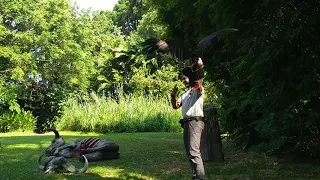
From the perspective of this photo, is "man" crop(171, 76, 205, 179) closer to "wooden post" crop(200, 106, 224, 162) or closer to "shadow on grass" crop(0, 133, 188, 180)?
"shadow on grass" crop(0, 133, 188, 180)

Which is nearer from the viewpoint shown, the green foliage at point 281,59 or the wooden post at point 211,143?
the green foliage at point 281,59

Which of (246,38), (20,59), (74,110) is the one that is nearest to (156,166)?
(246,38)

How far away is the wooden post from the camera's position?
25.3 feet

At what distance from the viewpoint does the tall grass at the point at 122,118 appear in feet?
59.1

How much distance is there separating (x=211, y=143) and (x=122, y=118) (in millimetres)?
11150

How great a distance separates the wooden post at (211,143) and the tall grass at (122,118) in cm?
1024

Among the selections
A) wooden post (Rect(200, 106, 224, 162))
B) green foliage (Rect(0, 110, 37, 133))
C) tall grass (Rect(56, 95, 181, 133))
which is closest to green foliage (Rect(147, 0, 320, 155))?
wooden post (Rect(200, 106, 224, 162))

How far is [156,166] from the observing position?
7.35 metres

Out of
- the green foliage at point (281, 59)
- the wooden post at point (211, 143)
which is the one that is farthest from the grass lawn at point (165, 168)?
the green foliage at point (281, 59)

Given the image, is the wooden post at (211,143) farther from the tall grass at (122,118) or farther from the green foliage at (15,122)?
the green foliage at (15,122)

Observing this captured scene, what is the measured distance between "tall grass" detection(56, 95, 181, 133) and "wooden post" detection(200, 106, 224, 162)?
33.6 feet

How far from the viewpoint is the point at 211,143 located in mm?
7770

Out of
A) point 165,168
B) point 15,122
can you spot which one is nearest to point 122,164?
point 165,168

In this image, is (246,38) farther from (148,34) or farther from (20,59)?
(148,34)
